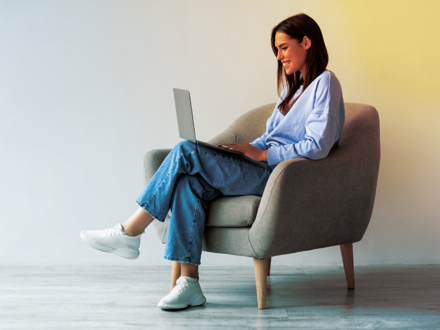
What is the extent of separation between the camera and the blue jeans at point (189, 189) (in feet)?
7.58

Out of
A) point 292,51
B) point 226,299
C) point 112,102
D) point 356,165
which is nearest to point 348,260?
→ point 356,165

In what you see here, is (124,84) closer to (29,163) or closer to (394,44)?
(29,163)

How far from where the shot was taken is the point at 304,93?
2.51 m

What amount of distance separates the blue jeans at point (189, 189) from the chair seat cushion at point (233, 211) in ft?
0.12

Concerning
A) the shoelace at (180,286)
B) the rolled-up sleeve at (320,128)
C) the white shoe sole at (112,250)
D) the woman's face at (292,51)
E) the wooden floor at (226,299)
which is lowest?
the wooden floor at (226,299)

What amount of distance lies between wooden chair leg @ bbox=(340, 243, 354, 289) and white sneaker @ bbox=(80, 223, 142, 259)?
2.92 ft

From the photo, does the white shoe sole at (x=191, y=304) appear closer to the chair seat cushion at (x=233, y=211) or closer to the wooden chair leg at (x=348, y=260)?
the chair seat cushion at (x=233, y=211)

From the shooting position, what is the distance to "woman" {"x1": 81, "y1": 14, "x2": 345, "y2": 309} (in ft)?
7.61

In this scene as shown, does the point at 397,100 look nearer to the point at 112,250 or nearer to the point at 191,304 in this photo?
the point at 191,304

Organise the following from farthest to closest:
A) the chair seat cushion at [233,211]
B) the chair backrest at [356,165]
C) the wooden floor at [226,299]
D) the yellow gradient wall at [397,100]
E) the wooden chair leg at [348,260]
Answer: the yellow gradient wall at [397,100], the wooden chair leg at [348,260], the chair backrest at [356,165], the chair seat cushion at [233,211], the wooden floor at [226,299]

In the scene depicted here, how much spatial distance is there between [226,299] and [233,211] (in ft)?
1.34

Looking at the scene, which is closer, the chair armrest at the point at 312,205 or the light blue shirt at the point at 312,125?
the chair armrest at the point at 312,205

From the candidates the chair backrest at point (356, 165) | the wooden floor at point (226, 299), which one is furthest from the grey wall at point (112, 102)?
the chair backrest at point (356, 165)

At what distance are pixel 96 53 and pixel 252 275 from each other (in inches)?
54.8
